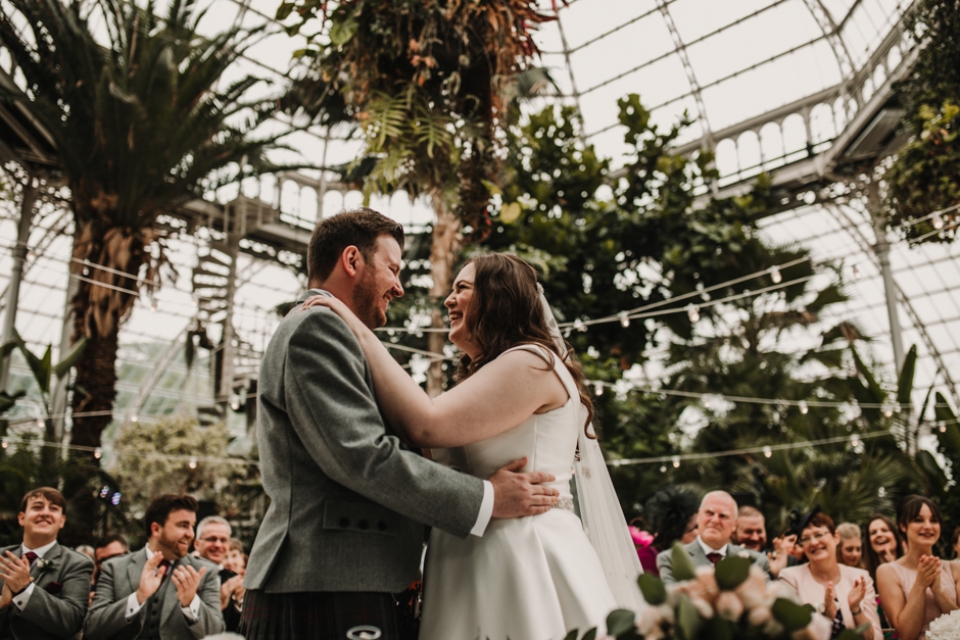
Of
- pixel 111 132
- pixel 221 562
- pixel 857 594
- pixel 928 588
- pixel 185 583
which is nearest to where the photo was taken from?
pixel 185 583

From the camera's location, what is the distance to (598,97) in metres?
17.6

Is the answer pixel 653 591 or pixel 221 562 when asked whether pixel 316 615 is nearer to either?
pixel 653 591

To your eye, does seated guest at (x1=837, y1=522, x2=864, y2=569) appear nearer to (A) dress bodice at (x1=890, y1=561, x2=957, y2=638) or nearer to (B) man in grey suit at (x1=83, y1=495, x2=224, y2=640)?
(A) dress bodice at (x1=890, y1=561, x2=957, y2=638)

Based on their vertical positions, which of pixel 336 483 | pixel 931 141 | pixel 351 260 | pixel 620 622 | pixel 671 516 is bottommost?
pixel 620 622

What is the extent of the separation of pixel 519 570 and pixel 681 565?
83 cm

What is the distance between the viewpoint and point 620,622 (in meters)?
1.14

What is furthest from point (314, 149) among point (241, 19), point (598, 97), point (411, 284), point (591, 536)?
point (591, 536)

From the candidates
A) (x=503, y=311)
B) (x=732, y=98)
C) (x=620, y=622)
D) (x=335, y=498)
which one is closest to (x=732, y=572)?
(x=620, y=622)

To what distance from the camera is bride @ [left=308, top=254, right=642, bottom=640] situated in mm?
1898

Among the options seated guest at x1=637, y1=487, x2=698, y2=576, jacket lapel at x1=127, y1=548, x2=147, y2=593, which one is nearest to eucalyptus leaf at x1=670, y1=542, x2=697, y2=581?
jacket lapel at x1=127, y1=548, x2=147, y2=593

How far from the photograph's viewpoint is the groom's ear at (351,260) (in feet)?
7.00

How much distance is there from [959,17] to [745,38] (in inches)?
355

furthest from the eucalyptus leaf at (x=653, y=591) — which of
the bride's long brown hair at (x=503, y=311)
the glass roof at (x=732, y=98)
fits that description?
the glass roof at (x=732, y=98)

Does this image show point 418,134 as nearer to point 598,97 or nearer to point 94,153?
point 94,153
